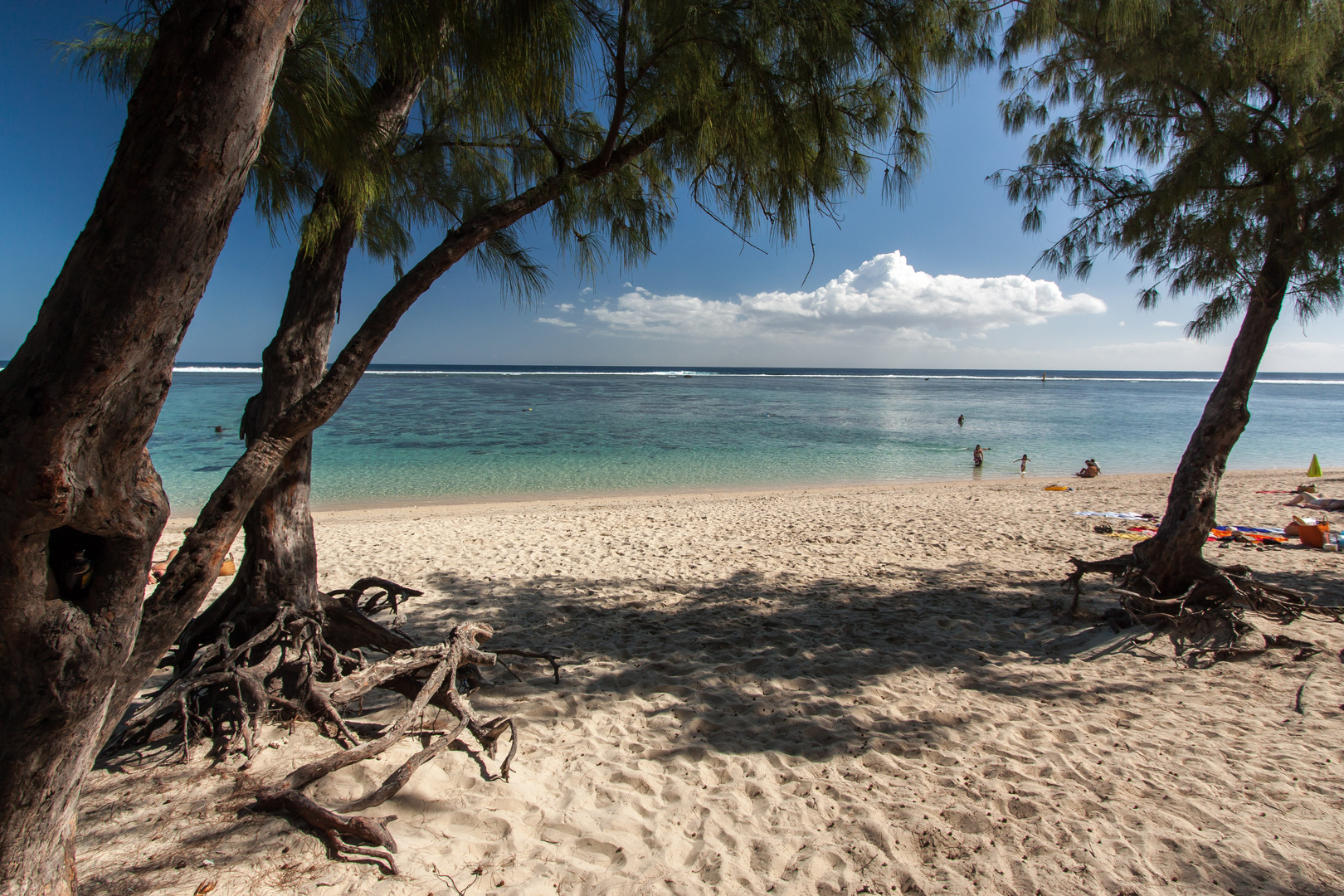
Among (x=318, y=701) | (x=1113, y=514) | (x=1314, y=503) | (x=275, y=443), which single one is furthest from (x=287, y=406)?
(x=1314, y=503)

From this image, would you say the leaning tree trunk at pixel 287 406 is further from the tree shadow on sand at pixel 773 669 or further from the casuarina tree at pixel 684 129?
the tree shadow on sand at pixel 773 669

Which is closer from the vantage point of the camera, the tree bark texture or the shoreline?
the tree bark texture

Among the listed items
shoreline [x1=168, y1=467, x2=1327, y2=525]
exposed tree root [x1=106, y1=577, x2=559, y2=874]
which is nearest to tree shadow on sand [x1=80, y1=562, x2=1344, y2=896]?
exposed tree root [x1=106, y1=577, x2=559, y2=874]

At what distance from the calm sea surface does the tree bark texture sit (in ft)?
34.1

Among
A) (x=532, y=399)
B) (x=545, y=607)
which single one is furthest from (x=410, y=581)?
(x=532, y=399)

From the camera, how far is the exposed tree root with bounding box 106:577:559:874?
2.42 metres

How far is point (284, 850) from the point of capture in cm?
226

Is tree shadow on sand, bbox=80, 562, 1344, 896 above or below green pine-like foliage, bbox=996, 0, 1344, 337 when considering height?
below

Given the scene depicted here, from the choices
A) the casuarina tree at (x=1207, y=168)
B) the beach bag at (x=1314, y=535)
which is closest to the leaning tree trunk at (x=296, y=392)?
the casuarina tree at (x=1207, y=168)

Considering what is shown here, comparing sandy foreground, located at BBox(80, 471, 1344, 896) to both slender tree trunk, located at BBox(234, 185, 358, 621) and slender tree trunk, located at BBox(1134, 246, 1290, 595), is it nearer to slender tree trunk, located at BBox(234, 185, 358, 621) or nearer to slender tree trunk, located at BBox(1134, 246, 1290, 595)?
slender tree trunk, located at BBox(1134, 246, 1290, 595)

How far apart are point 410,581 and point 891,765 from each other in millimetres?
4946

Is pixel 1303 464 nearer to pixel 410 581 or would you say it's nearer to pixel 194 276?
pixel 410 581

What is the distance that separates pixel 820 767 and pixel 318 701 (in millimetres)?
2423

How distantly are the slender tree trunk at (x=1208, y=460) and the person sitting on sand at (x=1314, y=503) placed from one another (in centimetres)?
822
